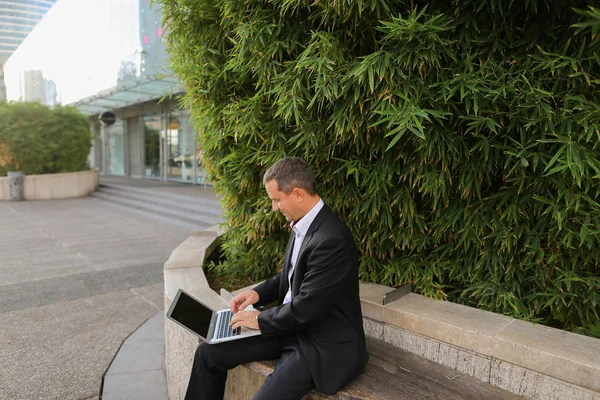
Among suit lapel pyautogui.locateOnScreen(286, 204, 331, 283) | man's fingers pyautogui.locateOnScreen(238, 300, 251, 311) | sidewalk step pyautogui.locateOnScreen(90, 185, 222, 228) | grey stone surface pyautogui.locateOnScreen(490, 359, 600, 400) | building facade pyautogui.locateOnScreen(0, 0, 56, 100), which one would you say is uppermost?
building facade pyautogui.locateOnScreen(0, 0, 56, 100)

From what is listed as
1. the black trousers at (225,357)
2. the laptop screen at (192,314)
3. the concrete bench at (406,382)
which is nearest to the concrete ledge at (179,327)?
the laptop screen at (192,314)

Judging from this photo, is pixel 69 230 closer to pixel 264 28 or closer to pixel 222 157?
pixel 222 157

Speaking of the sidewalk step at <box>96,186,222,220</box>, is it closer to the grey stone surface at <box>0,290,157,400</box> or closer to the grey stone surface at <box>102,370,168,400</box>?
the grey stone surface at <box>0,290,157,400</box>

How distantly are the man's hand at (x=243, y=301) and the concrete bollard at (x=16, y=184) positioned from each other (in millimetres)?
14170

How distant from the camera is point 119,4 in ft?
54.3

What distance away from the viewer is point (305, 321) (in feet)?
5.65

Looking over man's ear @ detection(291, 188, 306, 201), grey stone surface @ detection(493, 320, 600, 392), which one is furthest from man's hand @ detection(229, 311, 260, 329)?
grey stone surface @ detection(493, 320, 600, 392)

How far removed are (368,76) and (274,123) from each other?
0.90 meters

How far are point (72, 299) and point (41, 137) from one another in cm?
1138

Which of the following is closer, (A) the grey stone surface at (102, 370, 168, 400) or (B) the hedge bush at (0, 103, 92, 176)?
(A) the grey stone surface at (102, 370, 168, 400)

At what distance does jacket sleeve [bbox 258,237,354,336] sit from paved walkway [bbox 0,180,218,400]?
167cm

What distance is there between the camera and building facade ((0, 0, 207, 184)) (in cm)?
1498

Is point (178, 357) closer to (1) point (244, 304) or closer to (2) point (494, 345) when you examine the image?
(1) point (244, 304)

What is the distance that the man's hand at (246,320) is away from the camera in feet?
6.17
